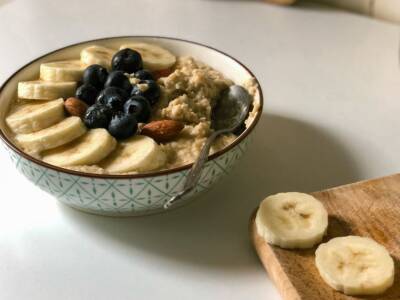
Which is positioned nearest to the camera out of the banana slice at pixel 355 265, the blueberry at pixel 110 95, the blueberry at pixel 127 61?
the banana slice at pixel 355 265

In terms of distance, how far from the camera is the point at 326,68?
56.3 inches

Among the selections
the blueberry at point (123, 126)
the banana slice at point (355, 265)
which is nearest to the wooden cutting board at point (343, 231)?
the banana slice at point (355, 265)

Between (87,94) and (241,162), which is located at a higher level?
(87,94)

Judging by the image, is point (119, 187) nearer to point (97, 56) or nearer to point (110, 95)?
point (110, 95)

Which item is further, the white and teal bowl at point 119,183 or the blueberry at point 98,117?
the blueberry at point 98,117

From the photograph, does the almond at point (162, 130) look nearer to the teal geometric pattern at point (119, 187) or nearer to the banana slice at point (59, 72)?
the teal geometric pattern at point (119, 187)

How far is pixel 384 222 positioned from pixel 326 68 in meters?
0.64

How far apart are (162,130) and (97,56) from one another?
0.92 feet

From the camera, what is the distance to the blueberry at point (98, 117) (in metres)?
0.93

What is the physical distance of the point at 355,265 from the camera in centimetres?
77

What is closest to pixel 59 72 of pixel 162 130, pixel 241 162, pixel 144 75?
pixel 144 75

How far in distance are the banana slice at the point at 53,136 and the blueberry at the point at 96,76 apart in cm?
12

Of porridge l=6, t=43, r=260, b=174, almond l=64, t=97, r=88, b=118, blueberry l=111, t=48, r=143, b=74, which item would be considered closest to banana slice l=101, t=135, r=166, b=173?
porridge l=6, t=43, r=260, b=174

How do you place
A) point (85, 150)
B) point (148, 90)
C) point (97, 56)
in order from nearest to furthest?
point (85, 150) → point (148, 90) → point (97, 56)
